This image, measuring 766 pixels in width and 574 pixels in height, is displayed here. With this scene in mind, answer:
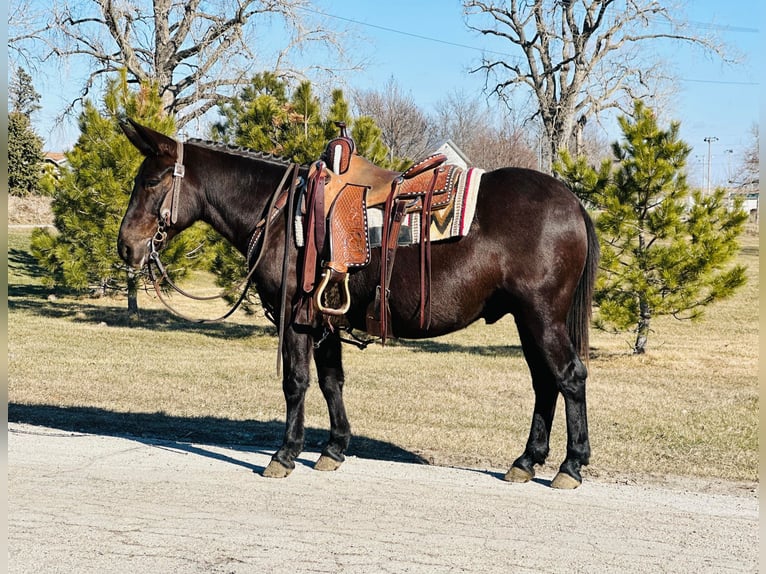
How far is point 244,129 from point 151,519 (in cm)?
1093

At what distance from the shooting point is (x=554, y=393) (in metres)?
5.86

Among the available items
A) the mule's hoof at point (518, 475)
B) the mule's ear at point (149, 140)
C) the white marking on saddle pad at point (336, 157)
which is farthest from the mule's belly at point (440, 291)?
the mule's ear at point (149, 140)

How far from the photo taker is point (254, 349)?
14.9 metres

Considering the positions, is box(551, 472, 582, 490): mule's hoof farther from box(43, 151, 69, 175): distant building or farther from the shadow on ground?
box(43, 151, 69, 175): distant building

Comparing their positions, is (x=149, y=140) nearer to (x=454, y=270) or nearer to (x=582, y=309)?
(x=454, y=270)

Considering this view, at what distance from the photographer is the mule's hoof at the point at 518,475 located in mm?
5902

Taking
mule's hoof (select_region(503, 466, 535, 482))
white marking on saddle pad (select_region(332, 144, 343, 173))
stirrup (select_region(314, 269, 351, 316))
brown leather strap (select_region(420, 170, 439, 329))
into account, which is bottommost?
mule's hoof (select_region(503, 466, 535, 482))

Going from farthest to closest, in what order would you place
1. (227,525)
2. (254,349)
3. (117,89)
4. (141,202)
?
(117,89)
(254,349)
(141,202)
(227,525)

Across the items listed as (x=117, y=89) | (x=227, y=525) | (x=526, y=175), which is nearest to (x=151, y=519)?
(x=227, y=525)

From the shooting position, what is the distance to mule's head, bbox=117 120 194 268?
19.5ft

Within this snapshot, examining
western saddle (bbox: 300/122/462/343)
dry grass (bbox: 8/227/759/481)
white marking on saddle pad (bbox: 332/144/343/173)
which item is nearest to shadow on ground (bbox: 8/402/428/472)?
dry grass (bbox: 8/227/759/481)

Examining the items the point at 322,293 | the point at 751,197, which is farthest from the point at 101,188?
the point at 751,197

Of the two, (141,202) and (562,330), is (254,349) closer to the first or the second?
(141,202)

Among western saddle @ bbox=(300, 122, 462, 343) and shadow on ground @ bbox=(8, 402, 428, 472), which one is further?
shadow on ground @ bbox=(8, 402, 428, 472)
